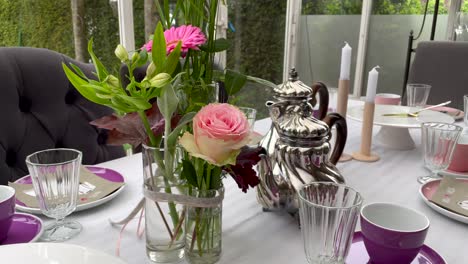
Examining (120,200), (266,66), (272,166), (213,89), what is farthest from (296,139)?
(266,66)

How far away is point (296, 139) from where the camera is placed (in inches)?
25.2

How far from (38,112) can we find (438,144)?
991 mm

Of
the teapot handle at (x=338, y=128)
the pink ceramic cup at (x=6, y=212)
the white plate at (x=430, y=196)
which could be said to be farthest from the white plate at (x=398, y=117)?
the pink ceramic cup at (x=6, y=212)

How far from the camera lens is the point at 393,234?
0.50 m

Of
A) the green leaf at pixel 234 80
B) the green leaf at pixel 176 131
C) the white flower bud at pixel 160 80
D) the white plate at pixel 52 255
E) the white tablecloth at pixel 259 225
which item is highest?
the white flower bud at pixel 160 80

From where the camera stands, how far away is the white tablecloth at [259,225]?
1.96ft

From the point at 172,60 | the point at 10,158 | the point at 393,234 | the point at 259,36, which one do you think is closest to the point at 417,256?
the point at 393,234

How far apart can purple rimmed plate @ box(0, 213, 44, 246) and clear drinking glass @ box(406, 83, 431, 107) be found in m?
1.15

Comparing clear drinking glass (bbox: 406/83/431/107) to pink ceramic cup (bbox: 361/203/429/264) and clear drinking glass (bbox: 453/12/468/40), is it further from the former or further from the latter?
clear drinking glass (bbox: 453/12/468/40)

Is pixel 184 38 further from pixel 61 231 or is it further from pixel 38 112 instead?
pixel 38 112

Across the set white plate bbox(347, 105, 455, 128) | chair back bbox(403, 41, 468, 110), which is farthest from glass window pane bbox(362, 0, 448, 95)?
→ white plate bbox(347, 105, 455, 128)

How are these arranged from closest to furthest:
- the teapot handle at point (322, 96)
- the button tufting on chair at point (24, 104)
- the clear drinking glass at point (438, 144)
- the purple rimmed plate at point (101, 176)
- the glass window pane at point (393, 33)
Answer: the purple rimmed plate at point (101, 176) < the clear drinking glass at point (438, 144) < the teapot handle at point (322, 96) < the button tufting on chair at point (24, 104) < the glass window pane at point (393, 33)

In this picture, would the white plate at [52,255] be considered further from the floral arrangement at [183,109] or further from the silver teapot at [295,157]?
the silver teapot at [295,157]

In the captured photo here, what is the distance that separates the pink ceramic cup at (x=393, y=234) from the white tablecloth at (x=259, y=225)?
0.09m
